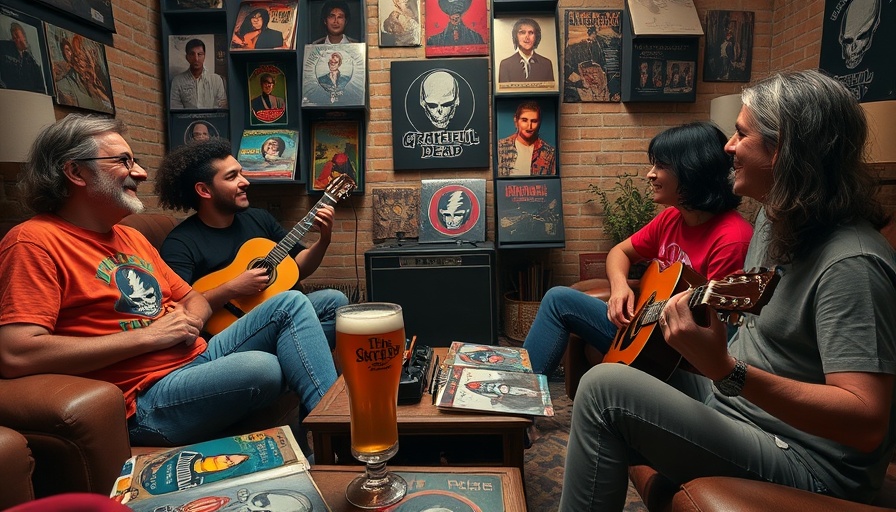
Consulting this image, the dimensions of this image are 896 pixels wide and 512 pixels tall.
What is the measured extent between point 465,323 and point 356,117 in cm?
152

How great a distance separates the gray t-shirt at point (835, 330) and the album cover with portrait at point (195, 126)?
10.3ft

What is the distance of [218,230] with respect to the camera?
2236mm

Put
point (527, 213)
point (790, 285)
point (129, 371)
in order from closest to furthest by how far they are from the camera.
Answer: point (790, 285), point (129, 371), point (527, 213)

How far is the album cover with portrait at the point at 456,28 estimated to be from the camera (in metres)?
3.25

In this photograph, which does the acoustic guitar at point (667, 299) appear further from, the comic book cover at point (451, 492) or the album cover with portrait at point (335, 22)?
the album cover with portrait at point (335, 22)

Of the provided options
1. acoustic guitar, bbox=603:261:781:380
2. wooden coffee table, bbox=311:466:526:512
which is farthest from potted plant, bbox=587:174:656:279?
wooden coffee table, bbox=311:466:526:512

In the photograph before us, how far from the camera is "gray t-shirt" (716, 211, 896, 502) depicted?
2.84 ft

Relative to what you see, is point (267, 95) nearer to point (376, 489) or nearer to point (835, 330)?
point (376, 489)

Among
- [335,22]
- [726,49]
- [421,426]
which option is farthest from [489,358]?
[726,49]

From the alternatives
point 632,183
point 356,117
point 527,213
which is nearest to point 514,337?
point 527,213

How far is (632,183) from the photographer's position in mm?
3414

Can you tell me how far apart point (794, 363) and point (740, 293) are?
233mm

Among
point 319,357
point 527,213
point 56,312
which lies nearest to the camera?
point 56,312

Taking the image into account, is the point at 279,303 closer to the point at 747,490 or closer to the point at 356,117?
the point at 747,490
